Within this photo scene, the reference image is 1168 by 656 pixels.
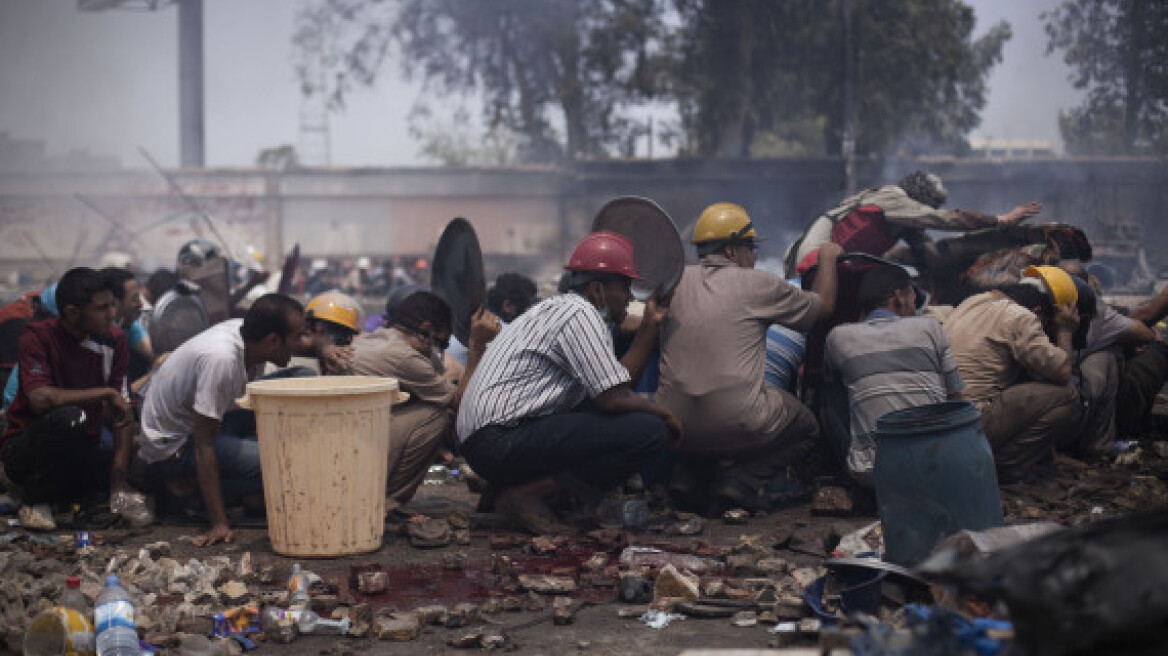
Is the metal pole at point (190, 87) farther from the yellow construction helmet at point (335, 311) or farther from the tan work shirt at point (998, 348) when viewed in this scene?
the tan work shirt at point (998, 348)

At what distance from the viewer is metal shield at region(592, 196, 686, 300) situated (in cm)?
678

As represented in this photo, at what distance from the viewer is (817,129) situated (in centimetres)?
4625

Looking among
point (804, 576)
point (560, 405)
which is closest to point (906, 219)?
point (560, 405)

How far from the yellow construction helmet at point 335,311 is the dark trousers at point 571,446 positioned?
67.0 inches

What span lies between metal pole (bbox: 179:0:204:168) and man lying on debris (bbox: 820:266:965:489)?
39.8m

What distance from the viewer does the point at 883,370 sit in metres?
6.03

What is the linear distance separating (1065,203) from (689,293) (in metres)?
25.7

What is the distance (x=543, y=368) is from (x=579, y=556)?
966 millimetres

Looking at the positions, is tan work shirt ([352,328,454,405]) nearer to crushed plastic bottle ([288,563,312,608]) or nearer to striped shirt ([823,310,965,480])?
crushed plastic bottle ([288,563,312,608])

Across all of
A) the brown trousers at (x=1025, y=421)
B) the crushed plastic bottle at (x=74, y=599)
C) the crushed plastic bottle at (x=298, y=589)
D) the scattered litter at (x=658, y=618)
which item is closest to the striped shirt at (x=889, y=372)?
the brown trousers at (x=1025, y=421)

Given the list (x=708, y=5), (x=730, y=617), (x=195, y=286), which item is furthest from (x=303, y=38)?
(x=730, y=617)

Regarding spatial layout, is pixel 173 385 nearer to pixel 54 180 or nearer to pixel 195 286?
pixel 195 286

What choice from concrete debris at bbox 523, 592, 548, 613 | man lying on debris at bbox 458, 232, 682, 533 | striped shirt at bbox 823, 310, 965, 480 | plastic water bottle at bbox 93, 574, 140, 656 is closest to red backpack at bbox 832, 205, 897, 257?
striped shirt at bbox 823, 310, 965, 480

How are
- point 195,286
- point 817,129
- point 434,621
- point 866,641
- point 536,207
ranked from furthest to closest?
point 817,129
point 536,207
point 195,286
point 434,621
point 866,641
